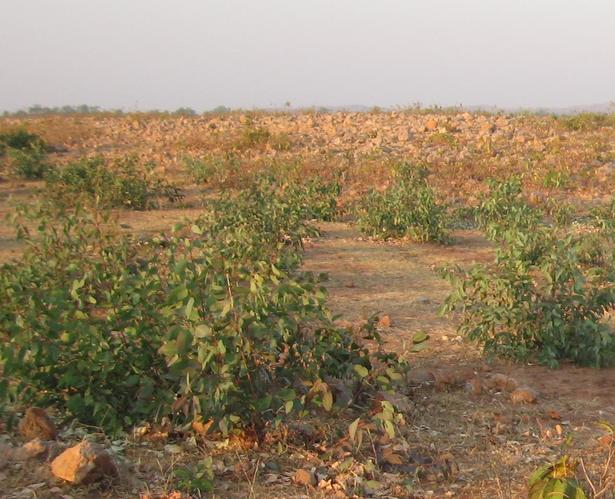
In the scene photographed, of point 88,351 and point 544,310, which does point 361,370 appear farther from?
point 544,310

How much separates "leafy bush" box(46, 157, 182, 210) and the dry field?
0.20 metres

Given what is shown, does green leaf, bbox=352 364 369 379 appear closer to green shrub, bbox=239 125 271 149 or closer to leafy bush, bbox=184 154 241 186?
leafy bush, bbox=184 154 241 186

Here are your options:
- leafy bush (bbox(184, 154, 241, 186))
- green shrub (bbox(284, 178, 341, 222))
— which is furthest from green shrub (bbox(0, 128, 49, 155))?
green shrub (bbox(284, 178, 341, 222))

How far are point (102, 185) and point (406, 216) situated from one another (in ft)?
13.2

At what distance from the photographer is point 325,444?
10.3ft

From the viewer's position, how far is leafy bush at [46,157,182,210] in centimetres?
947

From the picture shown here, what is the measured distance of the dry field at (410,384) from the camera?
111 inches

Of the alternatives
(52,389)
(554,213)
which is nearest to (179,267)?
(52,389)

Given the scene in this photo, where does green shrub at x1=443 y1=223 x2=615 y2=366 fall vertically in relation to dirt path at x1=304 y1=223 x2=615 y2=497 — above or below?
above

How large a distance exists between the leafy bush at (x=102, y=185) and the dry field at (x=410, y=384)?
203 mm

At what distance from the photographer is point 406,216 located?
8461 mm

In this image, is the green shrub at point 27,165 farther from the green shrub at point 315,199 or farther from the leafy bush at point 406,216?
the leafy bush at point 406,216

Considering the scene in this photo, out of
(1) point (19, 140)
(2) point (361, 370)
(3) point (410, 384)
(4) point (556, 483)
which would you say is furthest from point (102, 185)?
(4) point (556, 483)

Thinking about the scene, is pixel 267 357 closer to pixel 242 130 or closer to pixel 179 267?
pixel 179 267
